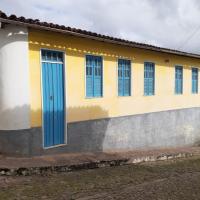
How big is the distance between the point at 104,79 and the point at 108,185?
515 cm

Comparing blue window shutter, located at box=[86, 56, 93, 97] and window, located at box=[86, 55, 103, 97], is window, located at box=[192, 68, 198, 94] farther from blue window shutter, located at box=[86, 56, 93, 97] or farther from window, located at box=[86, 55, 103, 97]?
blue window shutter, located at box=[86, 56, 93, 97]

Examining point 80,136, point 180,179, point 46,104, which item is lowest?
point 180,179

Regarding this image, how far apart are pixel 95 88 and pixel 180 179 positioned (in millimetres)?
4379

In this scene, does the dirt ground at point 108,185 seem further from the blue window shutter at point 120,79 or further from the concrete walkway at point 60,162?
the blue window shutter at point 120,79

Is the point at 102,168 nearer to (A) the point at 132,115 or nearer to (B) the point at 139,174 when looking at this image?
(B) the point at 139,174

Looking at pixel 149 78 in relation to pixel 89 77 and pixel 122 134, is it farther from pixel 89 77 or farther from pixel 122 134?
pixel 89 77

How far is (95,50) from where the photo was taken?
1255cm

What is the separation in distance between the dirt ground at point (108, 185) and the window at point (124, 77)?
4.18 meters

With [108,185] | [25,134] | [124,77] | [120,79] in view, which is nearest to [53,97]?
[25,134]

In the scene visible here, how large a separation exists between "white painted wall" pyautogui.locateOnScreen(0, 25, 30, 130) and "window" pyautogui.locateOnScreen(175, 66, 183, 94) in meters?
9.67

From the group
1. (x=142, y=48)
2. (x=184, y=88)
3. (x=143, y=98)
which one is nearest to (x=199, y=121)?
(x=184, y=88)

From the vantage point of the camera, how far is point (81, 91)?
12.0 metres

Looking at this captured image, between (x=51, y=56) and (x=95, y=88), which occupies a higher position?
(x=51, y=56)

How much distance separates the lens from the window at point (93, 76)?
40.6 ft
